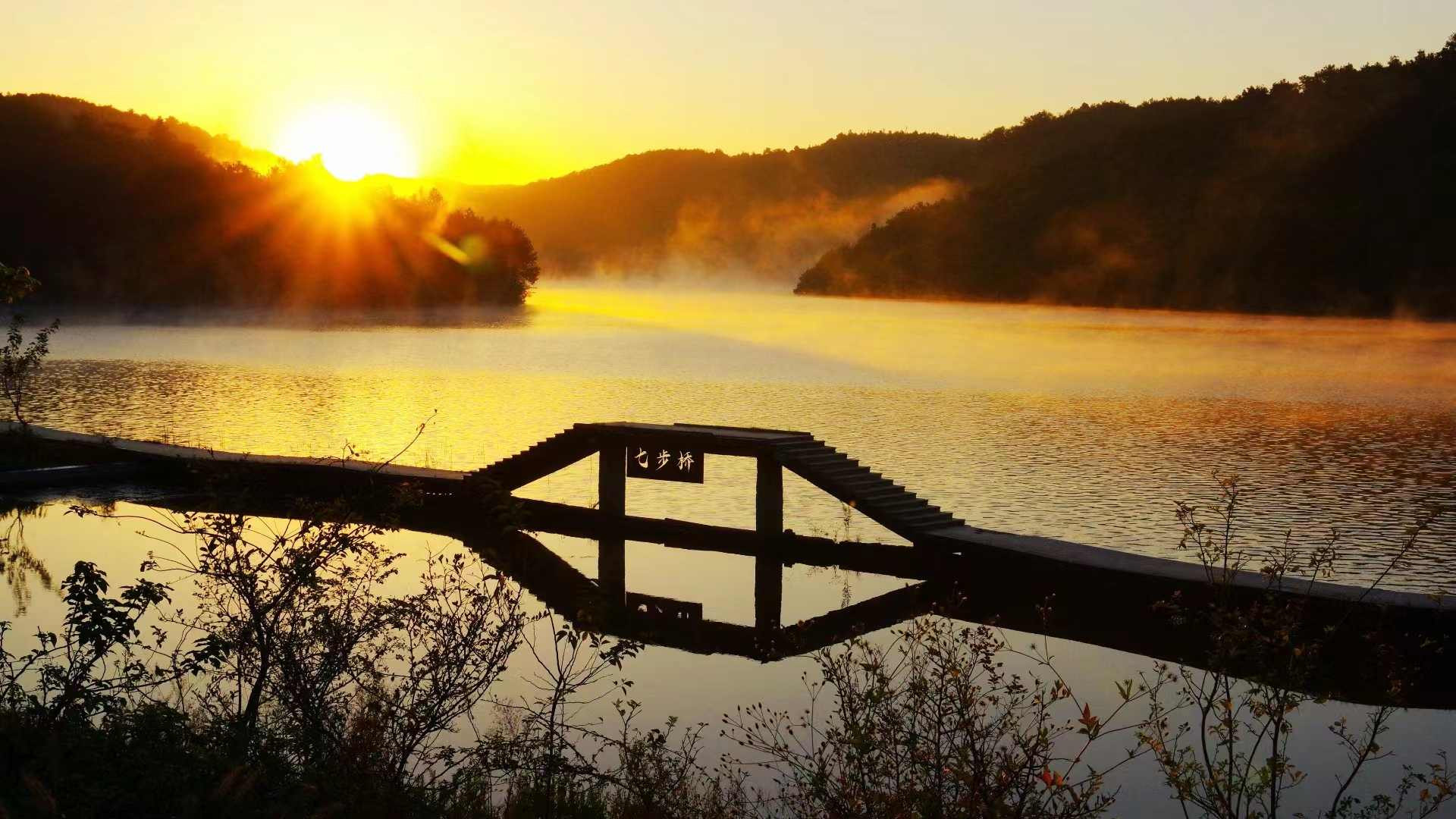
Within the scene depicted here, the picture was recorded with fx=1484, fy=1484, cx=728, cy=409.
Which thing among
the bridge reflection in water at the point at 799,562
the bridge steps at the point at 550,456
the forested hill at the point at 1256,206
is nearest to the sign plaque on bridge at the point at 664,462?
the bridge reflection in water at the point at 799,562

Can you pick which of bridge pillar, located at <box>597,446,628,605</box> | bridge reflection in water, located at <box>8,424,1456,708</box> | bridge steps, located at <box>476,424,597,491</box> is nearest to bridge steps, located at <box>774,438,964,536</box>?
bridge reflection in water, located at <box>8,424,1456,708</box>

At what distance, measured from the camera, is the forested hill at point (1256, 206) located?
145 metres

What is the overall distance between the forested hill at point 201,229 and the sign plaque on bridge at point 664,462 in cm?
12455

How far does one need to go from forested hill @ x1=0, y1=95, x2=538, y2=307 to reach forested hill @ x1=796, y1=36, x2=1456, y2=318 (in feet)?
220

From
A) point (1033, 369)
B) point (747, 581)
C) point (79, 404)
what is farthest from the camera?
point (1033, 369)

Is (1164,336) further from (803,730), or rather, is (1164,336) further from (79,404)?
(803,730)

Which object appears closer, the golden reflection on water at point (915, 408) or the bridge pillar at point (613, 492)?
the bridge pillar at point (613, 492)

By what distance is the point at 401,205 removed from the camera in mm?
169875

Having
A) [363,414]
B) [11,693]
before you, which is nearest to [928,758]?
[11,693]

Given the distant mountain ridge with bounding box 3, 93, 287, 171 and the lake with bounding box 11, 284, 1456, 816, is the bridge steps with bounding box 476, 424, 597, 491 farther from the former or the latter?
the distant mountain ridge with bounding box 3, 93, 287, 171

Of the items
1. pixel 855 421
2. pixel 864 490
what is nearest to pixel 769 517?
pixel 864 490

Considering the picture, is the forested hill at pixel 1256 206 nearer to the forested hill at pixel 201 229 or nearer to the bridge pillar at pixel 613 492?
the forested hill at pixel 201 229

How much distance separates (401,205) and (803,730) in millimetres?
160354

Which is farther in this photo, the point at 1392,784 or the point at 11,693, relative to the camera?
the point at 1392,784
